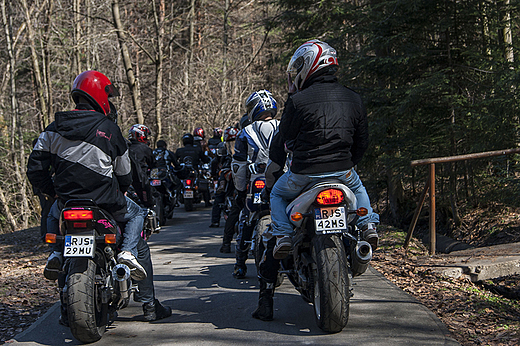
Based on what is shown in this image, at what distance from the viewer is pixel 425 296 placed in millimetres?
5902

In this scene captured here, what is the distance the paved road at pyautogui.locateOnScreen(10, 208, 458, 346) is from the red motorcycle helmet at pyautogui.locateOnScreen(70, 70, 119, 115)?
2.02m

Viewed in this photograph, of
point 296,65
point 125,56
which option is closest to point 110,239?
point 296,65

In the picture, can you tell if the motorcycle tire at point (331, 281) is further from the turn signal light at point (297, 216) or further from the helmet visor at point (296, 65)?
the helmet visor at point (296, 65)

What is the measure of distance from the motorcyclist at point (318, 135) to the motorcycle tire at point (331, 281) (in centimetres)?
39

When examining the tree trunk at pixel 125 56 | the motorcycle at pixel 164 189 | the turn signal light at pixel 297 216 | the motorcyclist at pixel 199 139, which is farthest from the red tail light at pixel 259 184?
the tree trunk at pixel 125 56

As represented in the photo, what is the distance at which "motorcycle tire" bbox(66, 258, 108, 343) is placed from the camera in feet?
14.7

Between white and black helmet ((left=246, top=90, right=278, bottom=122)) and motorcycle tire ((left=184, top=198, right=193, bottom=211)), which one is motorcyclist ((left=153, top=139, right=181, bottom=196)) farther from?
white and black helmet ((left=246, top=90, right=278, bottom=122))

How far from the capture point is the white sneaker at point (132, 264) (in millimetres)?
4887

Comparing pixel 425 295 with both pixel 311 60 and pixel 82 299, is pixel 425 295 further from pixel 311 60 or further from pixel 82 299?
pixel 82 299

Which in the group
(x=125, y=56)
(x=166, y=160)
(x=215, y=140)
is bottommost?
(x=166, y=160)

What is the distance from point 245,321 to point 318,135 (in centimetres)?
185

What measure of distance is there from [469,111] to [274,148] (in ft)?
20.8

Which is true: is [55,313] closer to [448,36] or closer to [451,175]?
[451,175]

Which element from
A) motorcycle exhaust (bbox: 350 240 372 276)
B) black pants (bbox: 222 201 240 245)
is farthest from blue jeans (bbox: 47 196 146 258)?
black pants (bbox: 222 201 240 245)
